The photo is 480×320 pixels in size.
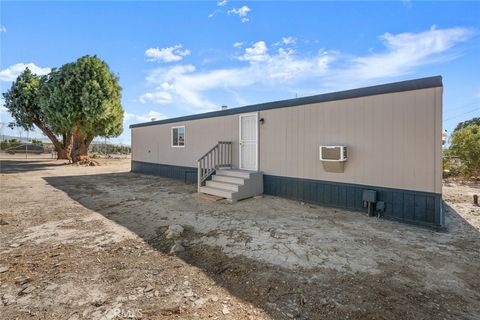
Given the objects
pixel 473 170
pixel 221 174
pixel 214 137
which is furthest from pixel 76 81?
pixel 473 170

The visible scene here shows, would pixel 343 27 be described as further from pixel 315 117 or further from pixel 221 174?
pixel 221 174

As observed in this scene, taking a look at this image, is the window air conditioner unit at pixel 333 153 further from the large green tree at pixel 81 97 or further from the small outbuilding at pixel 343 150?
the large green tree at pixel 81 97

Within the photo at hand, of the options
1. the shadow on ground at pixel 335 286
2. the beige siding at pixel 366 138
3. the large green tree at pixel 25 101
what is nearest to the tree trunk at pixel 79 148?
the large green tree at pixel 25 101

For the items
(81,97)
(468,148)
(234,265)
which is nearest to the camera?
(234,265)

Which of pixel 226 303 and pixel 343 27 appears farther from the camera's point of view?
pixel 343 27

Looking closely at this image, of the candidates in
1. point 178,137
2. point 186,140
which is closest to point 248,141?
point 186,140

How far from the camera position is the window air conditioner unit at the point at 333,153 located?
537 cm

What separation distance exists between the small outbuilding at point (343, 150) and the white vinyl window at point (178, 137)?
163 cm

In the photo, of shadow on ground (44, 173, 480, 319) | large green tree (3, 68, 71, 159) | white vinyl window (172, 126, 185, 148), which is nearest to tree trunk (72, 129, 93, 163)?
large green tree (3, 68, 71, 159)

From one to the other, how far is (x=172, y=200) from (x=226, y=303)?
15.3ft

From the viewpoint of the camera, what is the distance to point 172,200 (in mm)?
6551

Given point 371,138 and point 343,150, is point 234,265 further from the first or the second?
point 371,138

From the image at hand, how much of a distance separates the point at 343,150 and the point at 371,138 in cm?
60

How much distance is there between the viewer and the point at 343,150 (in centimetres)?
541
